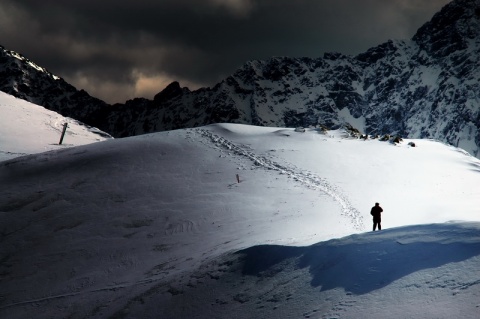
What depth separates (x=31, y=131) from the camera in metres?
48.4

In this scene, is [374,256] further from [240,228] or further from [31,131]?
[31,131]

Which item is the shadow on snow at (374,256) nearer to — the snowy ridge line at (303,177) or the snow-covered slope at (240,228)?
the snow-covered slope at (240,228)

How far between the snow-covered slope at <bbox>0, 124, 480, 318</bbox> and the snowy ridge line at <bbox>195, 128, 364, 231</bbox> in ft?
0.49

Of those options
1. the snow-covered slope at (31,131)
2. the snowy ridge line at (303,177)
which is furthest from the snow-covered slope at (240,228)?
the snow-covered slope at (31,131)

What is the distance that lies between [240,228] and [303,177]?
1066 cm

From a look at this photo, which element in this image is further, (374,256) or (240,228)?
(240,228)

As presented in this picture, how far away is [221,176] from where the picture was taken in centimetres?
2642

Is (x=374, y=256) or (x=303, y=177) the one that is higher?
(x=303, y=177)

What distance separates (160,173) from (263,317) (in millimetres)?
18586

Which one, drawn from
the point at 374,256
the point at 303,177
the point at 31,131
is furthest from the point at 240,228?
the point at 31,131

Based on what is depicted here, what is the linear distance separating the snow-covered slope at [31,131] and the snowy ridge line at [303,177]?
59.4 ft

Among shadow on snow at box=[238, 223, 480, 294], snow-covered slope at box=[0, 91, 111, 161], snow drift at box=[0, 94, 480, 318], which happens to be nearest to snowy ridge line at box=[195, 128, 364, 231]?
snow drift at box=[0, 94, 480, 318]

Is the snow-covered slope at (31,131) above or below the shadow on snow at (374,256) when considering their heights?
above

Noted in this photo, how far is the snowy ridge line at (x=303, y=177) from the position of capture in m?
21.3
